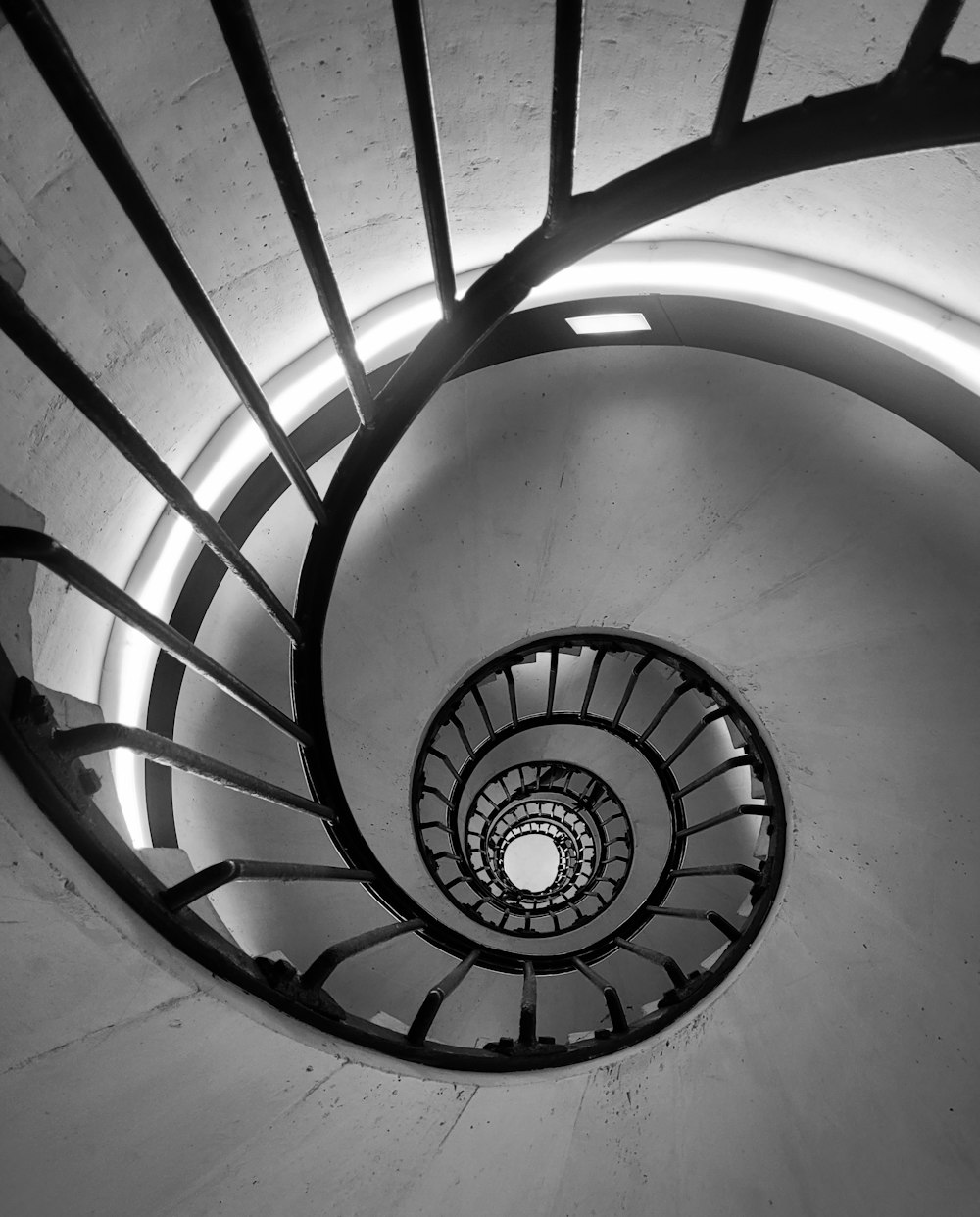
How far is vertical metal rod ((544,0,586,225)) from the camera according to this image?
1.43 metres

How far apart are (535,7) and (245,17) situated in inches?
63.3

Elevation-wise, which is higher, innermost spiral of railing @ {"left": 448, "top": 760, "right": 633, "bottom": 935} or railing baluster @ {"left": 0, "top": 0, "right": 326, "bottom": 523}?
railing baluster @ {"left": 0, "top": 0, "right": 326, "bottom": 523}

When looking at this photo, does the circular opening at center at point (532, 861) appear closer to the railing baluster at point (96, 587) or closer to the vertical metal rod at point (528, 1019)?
the vertical metal rod at point (528, 1019)

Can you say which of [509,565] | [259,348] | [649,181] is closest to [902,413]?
[509,565]

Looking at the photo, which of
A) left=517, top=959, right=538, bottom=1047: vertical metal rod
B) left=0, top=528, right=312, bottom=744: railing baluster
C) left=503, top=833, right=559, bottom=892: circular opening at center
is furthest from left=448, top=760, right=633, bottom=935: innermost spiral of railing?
left=0, top=528, right=312, bottom=744: railing baluster

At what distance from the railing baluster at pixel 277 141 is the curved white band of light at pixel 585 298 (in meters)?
2.02

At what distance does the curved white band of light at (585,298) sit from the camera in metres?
3.42

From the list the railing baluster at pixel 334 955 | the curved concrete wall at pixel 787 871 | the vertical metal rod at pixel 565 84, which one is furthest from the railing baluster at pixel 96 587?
the vertical metal rod at pixel 565 84

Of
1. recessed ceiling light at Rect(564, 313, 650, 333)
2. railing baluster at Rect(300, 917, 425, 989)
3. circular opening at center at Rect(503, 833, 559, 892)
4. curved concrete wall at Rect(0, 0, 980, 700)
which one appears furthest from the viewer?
circular opening at center at Rect(503, 833, 559, 892)

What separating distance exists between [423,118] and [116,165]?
594 millimetres

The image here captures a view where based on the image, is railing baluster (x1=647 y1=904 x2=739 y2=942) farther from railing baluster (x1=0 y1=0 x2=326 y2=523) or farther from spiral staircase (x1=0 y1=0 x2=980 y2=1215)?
railing baluster (x1=0 y1=0 x2=326 y2=523)

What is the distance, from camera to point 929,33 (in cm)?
140

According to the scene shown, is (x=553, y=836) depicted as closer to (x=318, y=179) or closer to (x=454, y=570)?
(x=454, y=570)


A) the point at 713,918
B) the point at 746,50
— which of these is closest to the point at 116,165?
the point at 746,50
